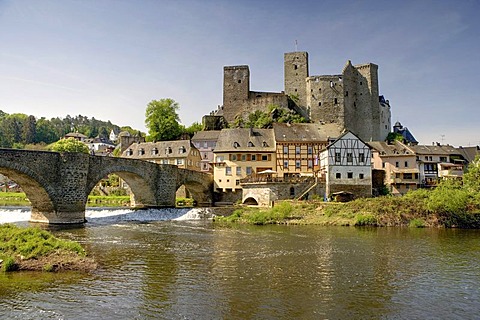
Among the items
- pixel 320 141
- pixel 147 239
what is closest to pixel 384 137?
pixel 320 141

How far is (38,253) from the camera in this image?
16.4 meters

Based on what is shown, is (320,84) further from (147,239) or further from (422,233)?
(147,239)

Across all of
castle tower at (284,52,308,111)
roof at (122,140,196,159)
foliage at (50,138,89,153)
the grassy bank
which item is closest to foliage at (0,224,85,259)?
the grassy bank

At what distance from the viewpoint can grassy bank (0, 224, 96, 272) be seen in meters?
15.6

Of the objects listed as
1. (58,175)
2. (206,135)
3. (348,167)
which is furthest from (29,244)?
(206,135)

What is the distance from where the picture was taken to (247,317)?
36.6 feet

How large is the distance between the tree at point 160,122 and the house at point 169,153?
20.7 feet

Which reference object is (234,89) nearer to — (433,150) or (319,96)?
(319,96)

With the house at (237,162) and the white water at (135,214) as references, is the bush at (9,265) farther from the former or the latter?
the house at (237,162)

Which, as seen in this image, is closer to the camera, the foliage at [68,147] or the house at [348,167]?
the house at [348,167]

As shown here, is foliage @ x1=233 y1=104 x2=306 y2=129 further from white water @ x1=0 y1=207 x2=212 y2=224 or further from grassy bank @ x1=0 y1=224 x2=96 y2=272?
grassy bank @ x1=0 y1=224 x2=96 y2=272

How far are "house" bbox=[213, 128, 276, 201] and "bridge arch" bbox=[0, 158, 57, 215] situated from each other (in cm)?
2260

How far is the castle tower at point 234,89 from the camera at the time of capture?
235 feet

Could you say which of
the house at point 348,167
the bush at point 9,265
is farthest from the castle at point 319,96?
the bush at point 9,265
